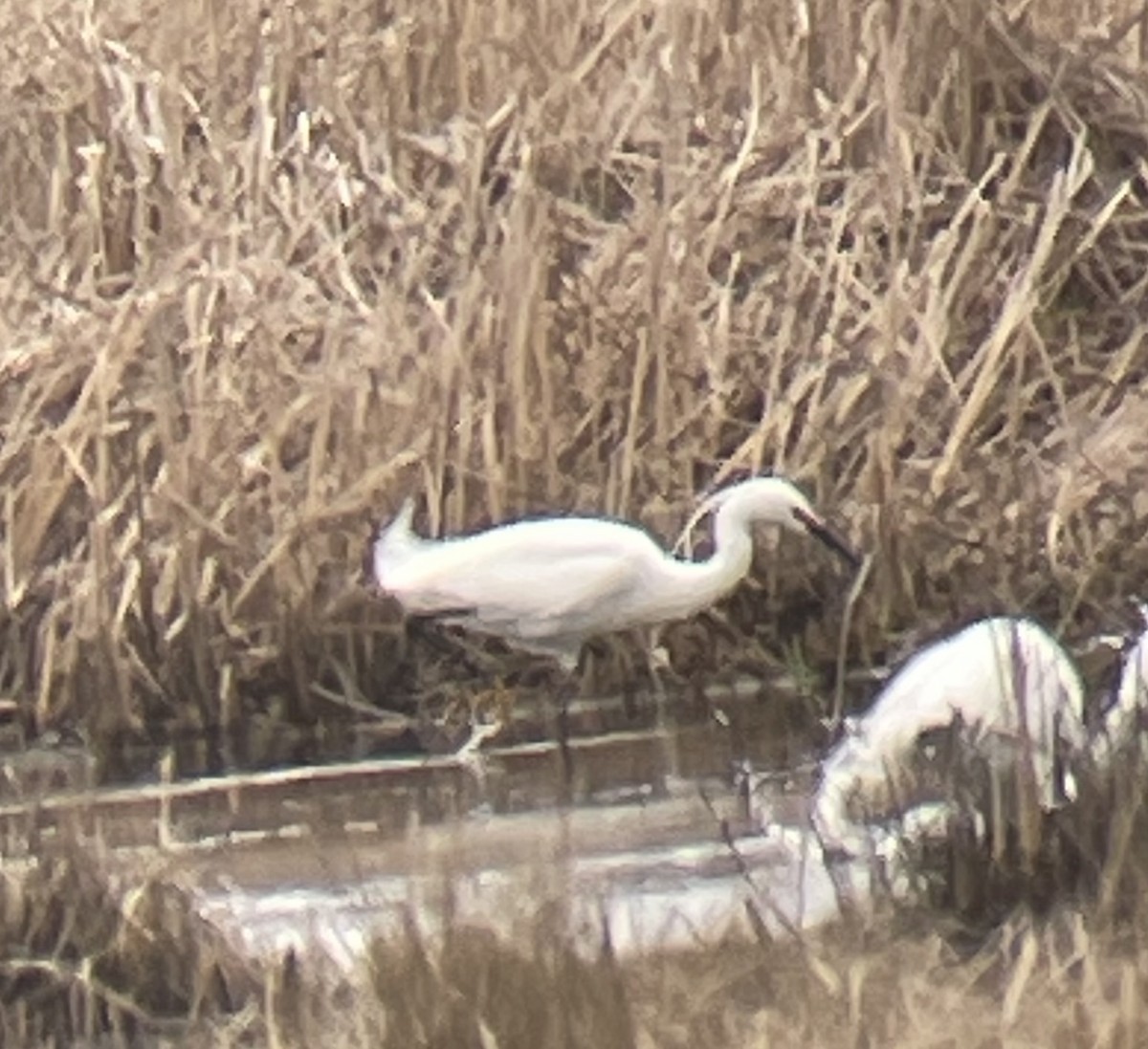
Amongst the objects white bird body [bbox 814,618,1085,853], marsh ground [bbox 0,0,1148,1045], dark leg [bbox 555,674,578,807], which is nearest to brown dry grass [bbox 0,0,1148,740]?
marsh ground [bbox 0,0,1148,1045]

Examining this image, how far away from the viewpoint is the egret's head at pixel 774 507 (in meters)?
4.37

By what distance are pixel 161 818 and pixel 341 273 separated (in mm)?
1107

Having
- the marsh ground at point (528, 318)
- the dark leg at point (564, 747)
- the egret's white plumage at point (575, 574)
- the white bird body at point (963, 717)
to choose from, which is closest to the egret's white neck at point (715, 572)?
the egret's white plumage at point (575, 574)

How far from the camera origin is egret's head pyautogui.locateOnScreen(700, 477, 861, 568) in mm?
4367

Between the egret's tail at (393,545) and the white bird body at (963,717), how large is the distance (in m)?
0.85

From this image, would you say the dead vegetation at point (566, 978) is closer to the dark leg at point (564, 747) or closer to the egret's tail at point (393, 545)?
the dark leg at point (564, 747)

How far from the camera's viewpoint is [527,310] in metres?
4.86

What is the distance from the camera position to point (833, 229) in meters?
5.06

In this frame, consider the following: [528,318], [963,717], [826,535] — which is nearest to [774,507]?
[826,535]

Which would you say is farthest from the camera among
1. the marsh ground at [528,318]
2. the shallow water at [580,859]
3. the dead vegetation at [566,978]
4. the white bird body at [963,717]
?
the marsh ground at [528,318]

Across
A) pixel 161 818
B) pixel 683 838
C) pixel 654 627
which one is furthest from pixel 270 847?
pixel 654 627

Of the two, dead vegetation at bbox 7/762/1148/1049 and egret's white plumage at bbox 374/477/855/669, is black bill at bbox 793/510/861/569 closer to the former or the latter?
egret's white plumage at bbox 374/477/855/669

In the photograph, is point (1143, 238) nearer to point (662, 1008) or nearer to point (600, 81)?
point (600, 81)

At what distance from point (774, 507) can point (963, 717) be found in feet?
2.55
